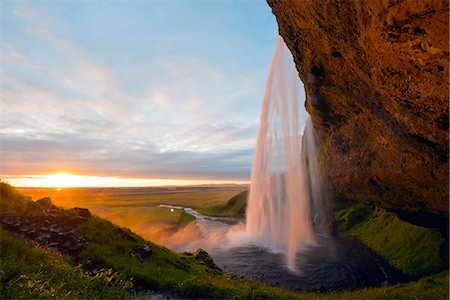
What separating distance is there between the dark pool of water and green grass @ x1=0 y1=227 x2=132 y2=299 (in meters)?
18.5

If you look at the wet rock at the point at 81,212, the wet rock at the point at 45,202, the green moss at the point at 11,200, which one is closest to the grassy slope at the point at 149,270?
the wet rock at the point at 81,212

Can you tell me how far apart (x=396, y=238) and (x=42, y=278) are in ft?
137

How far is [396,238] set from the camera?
37.1 metres

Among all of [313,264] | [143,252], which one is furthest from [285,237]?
[143,252]

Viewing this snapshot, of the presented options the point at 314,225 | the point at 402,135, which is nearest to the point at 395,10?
the point at 402,135

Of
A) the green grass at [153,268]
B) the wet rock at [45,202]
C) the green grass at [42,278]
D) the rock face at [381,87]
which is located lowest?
the green grass at [153,268]

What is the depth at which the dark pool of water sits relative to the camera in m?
25.2

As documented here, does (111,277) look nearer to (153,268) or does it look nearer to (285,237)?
(153,268)

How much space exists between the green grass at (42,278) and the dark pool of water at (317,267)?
18480 millimetres

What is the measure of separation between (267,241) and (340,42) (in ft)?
104

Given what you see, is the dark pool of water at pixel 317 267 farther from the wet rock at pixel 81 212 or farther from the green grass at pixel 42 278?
the green grass at pixel 42 278

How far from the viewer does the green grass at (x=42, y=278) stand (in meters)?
7.25

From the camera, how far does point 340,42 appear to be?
62.4 ft

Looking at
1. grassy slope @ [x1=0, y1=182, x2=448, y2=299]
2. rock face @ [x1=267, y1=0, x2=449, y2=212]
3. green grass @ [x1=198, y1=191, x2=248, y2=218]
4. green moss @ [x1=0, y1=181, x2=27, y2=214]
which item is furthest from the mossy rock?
green moss @ [x1=0, y1=181, x2=27, y2=214]
